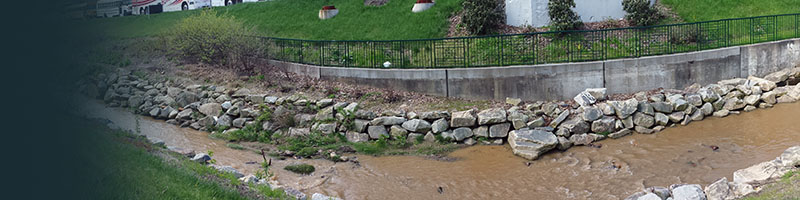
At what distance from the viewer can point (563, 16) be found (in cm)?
1938

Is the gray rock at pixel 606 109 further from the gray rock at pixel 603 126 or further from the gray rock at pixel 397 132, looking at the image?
the gray rock at pixel 397 132

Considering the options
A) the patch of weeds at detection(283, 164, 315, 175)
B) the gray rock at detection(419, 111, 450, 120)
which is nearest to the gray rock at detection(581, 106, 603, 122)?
the gray rock at detection(419, 111, 450, 120)

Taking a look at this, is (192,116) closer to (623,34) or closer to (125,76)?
(125,76)

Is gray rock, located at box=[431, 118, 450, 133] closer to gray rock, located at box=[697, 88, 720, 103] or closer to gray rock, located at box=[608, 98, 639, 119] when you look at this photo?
gray rock, located at box=[608, 98, 639, 119]

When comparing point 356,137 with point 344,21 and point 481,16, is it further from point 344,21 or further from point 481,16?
point 344,21

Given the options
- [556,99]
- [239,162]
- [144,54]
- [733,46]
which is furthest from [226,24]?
[733,46]

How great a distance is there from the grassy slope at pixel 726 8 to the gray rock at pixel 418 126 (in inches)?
456

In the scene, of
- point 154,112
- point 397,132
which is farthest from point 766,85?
point 154,112

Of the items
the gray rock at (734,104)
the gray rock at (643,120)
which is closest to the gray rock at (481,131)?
the gray rock at (643,120)

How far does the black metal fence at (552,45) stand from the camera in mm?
17484

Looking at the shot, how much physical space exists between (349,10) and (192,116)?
352 inches

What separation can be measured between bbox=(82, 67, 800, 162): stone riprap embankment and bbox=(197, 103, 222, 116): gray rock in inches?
1.2

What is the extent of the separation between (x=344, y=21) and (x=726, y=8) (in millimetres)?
14291

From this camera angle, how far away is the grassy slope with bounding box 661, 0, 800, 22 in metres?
20.7
